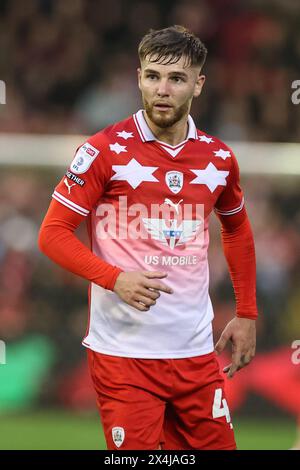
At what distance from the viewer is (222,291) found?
670 cm

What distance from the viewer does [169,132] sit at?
3.94m

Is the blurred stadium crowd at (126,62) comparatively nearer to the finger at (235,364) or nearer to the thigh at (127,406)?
the finger at (235,364)

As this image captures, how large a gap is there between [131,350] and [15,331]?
2842 millimetres

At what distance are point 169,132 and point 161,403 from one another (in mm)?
1098

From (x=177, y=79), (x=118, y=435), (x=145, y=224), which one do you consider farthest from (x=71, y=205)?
(x=118, y=435)

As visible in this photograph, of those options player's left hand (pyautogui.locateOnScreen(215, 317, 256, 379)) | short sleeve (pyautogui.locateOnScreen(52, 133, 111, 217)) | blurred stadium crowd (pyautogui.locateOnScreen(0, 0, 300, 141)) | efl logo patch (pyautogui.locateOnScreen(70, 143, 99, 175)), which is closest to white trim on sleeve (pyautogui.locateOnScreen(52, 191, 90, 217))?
short sleeve (pyautogui.locateOnScreen(52, 133, 111, 217))

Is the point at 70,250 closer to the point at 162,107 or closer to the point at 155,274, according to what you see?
the point at 155,274

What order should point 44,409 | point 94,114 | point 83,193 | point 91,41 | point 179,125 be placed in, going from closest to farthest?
point 83,193
point 179,125
point 44,409
point 94,114
point 91,41

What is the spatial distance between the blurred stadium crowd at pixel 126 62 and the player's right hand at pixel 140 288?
416 centimetres

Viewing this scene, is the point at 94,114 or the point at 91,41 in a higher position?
the point at 91,41

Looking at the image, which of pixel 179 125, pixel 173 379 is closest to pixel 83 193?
pixel 179 125
